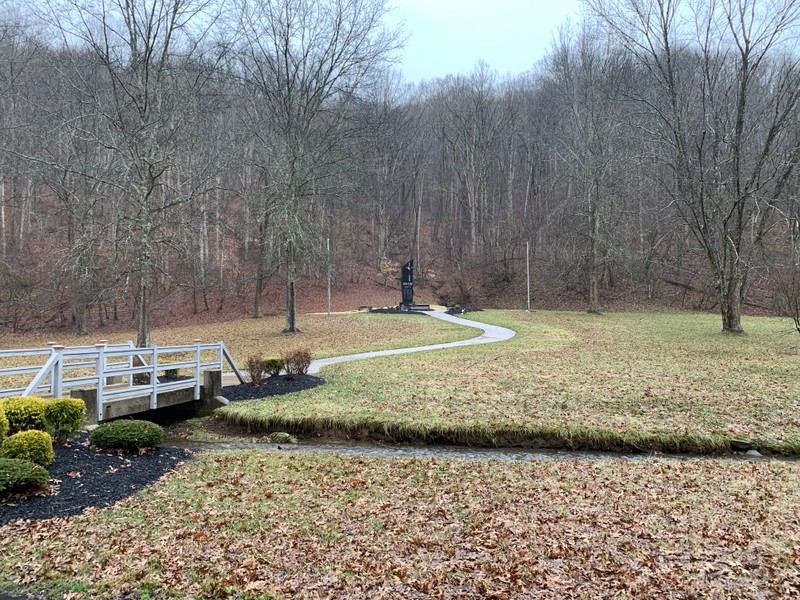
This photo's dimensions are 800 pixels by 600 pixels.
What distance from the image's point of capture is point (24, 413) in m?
6.83

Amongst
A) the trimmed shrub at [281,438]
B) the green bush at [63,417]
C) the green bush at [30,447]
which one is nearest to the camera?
the green bush at [30,447]

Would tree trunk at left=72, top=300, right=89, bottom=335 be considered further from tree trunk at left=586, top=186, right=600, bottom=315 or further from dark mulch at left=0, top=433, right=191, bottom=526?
tree trunk at left=586, top=186, right=600, bottom=315

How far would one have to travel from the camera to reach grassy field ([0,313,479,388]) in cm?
2002

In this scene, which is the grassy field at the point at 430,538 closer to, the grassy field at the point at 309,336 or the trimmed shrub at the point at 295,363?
the trimmed shrub at the point at 295,363

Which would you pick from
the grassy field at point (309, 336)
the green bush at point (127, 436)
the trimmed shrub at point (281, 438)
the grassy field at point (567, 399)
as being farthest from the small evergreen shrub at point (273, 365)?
the green bush at point (127, 436)

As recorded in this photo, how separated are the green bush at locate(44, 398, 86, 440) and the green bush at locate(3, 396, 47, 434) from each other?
11 cm

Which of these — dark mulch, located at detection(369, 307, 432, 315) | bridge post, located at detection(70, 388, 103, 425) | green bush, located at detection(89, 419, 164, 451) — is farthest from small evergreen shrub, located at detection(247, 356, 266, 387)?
dark mulch, located at detection(369, 307, 432, 315)

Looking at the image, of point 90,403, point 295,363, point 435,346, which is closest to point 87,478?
point 90,403

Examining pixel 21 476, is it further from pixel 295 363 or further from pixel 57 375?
pixel 295 363

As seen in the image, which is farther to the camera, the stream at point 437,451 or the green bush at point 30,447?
the stream at point 437,451

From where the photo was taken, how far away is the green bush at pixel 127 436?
7.27 m

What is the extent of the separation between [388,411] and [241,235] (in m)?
31.8

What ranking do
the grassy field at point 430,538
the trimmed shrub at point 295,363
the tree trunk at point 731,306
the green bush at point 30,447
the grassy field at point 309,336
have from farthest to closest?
the tree trunk at point 731,306 < the grassy field at point 309,336 < the trimmed shrub at point 295,363 < the green bush at point 30,447 < the grassy field at point 430,538

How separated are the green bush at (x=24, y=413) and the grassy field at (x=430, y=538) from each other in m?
2.01
